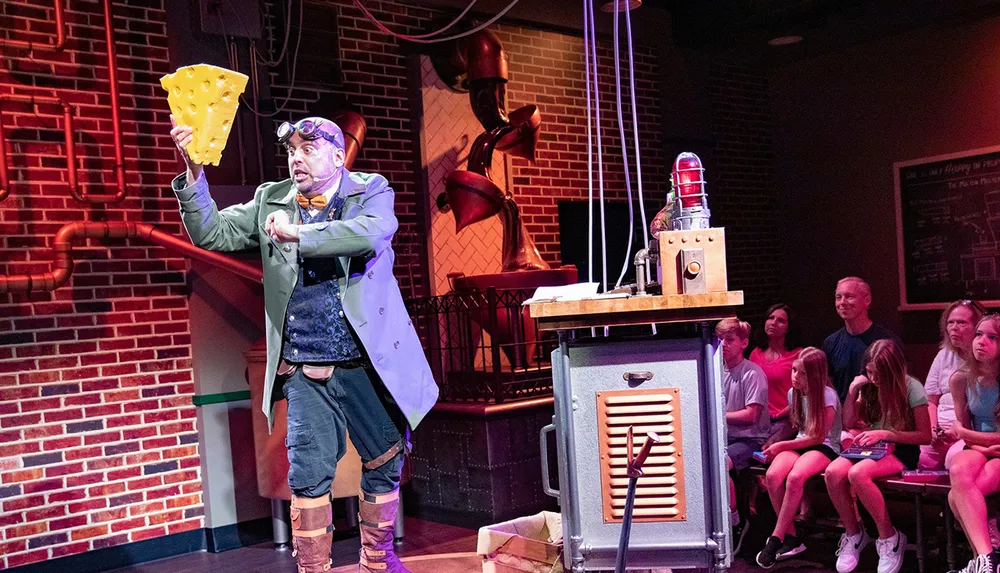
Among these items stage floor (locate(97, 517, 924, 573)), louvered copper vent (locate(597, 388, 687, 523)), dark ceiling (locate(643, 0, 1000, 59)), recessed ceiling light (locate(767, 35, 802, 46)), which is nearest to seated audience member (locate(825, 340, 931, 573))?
stage floor (locate(97, 517, 924, 573))

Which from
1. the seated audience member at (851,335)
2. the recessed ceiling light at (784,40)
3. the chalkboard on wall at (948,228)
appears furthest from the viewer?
the recessed ceiling light at (784,40)

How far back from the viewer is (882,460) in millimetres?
3873

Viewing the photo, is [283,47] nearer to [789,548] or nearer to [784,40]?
[789,548]

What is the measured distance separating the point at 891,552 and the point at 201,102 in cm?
308

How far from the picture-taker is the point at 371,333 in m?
2.87

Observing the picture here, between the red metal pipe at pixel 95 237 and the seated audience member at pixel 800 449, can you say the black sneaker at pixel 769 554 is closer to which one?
the seated audience member at pixel 800 449

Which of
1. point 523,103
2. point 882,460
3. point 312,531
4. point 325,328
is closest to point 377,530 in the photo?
point 312,531

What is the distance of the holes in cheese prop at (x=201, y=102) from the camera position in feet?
8.96

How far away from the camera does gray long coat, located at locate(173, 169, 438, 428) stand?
9.27ft

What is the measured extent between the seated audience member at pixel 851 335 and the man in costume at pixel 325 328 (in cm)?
257

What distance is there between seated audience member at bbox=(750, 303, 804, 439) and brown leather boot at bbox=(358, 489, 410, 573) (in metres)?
2.46

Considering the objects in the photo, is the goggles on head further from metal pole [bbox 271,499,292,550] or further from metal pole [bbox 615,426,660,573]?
metal pole [bbox 271,499,292,550]

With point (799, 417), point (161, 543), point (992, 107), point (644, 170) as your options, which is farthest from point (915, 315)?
point (161, 543)

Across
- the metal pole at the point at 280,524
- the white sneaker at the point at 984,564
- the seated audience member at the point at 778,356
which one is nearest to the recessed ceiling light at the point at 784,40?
the seated audience member at the point at 778,356
